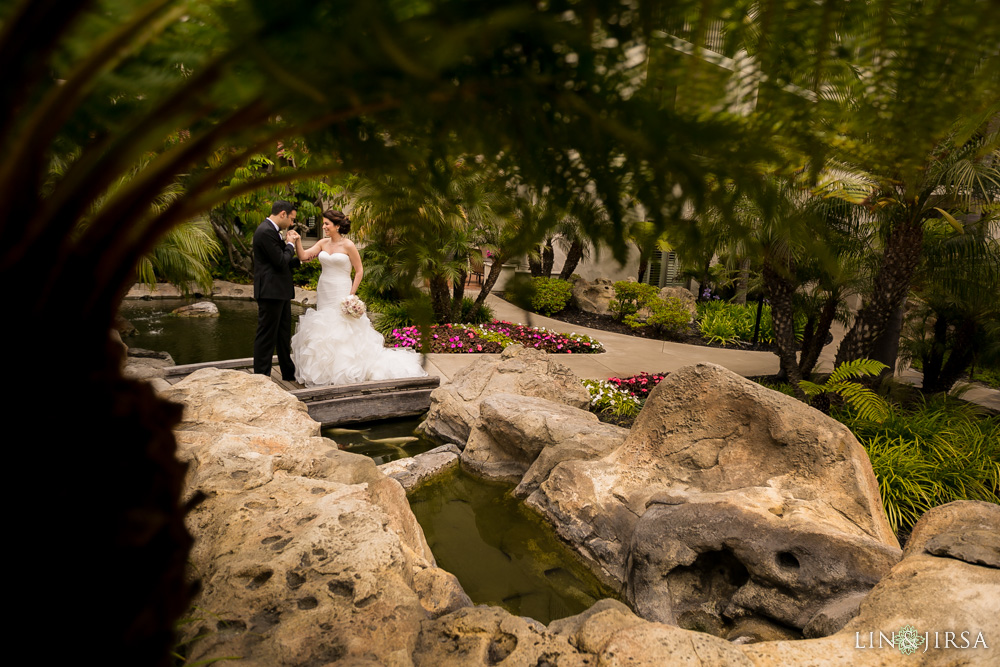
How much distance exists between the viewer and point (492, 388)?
558 cm

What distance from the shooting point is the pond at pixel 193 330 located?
8.24 meters

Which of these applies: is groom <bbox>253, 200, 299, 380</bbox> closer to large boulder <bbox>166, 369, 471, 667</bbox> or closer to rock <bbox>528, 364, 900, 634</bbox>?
large boulder <bbox>166, 369, 471, 667</bbox>

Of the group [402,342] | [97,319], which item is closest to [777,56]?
[97,319]

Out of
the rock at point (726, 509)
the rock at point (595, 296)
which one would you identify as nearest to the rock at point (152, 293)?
the rock at point (595, 296)

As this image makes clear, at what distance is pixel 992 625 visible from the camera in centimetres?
164


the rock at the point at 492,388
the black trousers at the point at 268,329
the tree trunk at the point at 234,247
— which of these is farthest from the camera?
the tree trunk at the point at 234,247

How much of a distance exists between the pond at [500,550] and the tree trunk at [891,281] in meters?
4.16

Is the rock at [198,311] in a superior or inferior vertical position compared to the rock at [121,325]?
inferior

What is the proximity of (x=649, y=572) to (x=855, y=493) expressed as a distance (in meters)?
1.26

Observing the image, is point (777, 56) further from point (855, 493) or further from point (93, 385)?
point (855, 493)

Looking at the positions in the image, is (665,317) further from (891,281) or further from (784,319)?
(891,281)

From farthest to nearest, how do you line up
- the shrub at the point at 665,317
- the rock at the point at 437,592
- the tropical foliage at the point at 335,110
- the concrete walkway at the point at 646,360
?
the shrub at the point at 665,317 → the concrete walkway at the point at 646,360 → the rock at the point at 437,592 → the tropical foliage at the point at 335,110

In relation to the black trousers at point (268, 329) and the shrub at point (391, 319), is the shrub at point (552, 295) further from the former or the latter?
the black trousers at point (268, 329)

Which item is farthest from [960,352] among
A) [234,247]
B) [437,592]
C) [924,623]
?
[234,247]
